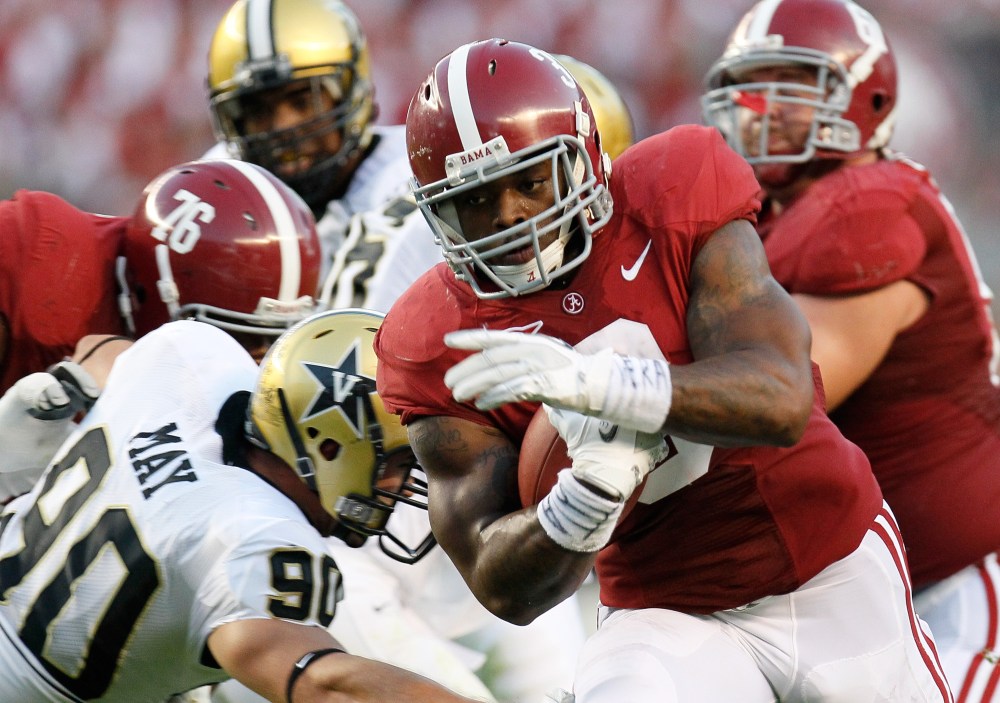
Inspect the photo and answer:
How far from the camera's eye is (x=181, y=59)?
27.7 ft

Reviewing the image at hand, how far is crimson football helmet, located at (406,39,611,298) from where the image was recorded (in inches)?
93.2

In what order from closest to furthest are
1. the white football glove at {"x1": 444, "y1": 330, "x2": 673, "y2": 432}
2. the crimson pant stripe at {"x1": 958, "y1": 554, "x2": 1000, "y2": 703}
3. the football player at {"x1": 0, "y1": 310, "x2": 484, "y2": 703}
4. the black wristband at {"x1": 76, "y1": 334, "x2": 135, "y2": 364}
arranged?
1. the white football glove at {"x1": 444, "y1": 330, "x2": 673, "y2": 432}
2. the football player at {"x1": 0, "y1": 310, "x2": 484, "y2": 703}
3. the crimson pant stripe at {"x1": 958, "y1": 554, "x2": 1000, "y2": 703}
4. the black wristband at {"x1": 76, "y1": 334, "x2": 135, "y2": 364}

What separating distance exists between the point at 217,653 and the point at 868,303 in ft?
6.20

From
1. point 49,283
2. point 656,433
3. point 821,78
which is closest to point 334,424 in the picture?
point 656,433

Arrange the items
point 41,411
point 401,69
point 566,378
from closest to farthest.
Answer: point 566,378 → point 41,411 → point 401,69

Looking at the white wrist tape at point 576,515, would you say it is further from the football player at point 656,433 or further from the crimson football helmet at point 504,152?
the crimson football helmet at point 504,152

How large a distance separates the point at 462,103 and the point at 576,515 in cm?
77

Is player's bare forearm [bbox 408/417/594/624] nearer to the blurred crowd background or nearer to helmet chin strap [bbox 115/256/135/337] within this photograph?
helmet chin strap [bbox 115/256/135/337]

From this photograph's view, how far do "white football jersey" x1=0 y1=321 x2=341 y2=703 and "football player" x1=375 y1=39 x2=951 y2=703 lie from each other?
351mm

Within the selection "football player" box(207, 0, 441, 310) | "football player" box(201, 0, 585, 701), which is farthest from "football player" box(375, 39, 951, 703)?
Answer: "football player" box(207, 0, 441, 310)

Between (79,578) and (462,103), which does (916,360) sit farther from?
(79,578)

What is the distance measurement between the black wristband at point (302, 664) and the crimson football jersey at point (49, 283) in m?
1.38

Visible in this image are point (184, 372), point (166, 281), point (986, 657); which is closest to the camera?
point (184, 372)

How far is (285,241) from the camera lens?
11.2 ft
